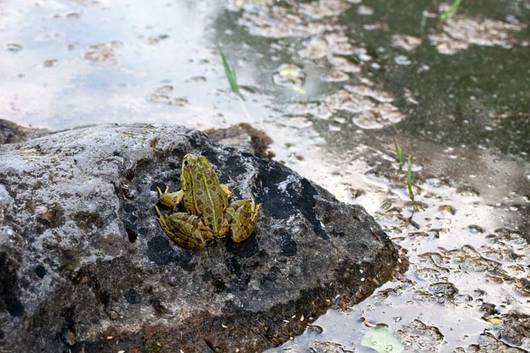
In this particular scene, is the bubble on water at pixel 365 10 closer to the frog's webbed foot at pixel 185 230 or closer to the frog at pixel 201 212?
the frog at pixel 201 212

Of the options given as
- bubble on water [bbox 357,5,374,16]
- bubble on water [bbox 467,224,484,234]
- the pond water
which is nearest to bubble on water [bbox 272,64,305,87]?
the pond water

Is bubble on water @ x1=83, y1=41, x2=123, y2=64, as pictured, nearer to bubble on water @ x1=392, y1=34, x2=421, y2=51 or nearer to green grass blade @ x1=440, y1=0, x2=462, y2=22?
bubble on water @ x1=392, y1=34, x2=421, y2=51

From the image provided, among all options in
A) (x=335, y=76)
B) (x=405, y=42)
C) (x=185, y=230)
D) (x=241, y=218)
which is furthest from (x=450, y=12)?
(x=185, y=230)

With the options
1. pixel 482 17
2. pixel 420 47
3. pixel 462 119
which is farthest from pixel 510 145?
pixel 482 17

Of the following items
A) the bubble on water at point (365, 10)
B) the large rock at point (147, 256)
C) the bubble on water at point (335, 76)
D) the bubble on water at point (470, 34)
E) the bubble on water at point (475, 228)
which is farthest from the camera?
the bubble on water at point (365, 10)

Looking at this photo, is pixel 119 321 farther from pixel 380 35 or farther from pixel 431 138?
pixel 380 35

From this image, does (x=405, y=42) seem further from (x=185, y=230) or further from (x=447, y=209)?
(x=185, y=230)

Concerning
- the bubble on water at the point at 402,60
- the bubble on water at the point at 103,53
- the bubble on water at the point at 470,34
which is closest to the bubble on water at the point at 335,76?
the bubble on water at the point at 402,60
